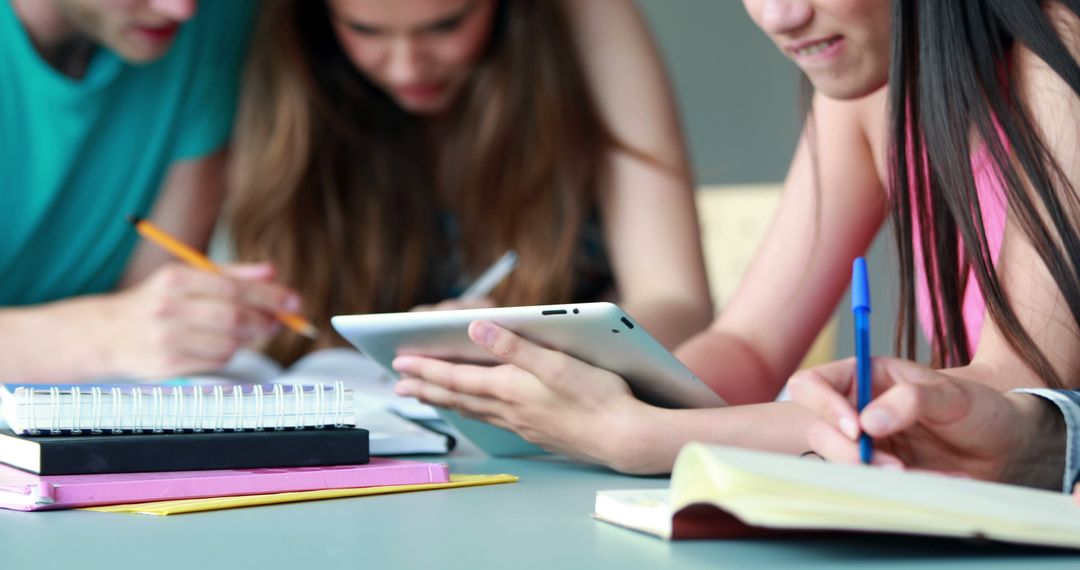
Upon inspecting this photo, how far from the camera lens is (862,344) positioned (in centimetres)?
54

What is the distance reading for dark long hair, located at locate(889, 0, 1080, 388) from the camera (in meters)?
0.70

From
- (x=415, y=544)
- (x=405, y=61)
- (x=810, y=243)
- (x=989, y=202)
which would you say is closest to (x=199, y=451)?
(x=415, y=544)

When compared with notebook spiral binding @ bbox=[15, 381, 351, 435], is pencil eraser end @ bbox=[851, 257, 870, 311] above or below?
above

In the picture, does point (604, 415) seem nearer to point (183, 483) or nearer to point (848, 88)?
point (183, 483)

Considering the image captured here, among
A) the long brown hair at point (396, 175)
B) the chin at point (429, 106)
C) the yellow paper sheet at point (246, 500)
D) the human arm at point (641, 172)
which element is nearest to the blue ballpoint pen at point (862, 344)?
the yellow paper sheet at point (246, 500)

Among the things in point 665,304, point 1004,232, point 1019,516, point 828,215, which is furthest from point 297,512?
point 665,304

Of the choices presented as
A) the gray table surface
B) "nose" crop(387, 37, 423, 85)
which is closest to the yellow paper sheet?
the gray table surface

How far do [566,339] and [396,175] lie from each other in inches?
40.3

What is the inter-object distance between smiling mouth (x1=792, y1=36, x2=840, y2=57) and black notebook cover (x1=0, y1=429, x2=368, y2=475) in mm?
→ 463

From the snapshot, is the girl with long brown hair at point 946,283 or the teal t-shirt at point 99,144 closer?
the girl with long brown hair at point 946,283

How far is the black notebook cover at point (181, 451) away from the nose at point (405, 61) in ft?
2.98

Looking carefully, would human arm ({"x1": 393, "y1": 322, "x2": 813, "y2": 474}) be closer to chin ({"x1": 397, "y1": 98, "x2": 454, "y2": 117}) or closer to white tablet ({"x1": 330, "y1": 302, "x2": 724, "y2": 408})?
white tablet ({"x1": 330, "y1": 302, "x2": 724, "y2": 408})

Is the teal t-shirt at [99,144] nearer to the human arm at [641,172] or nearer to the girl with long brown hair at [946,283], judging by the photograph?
the human arm at [641,172]

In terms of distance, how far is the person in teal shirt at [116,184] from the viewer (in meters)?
1.35
